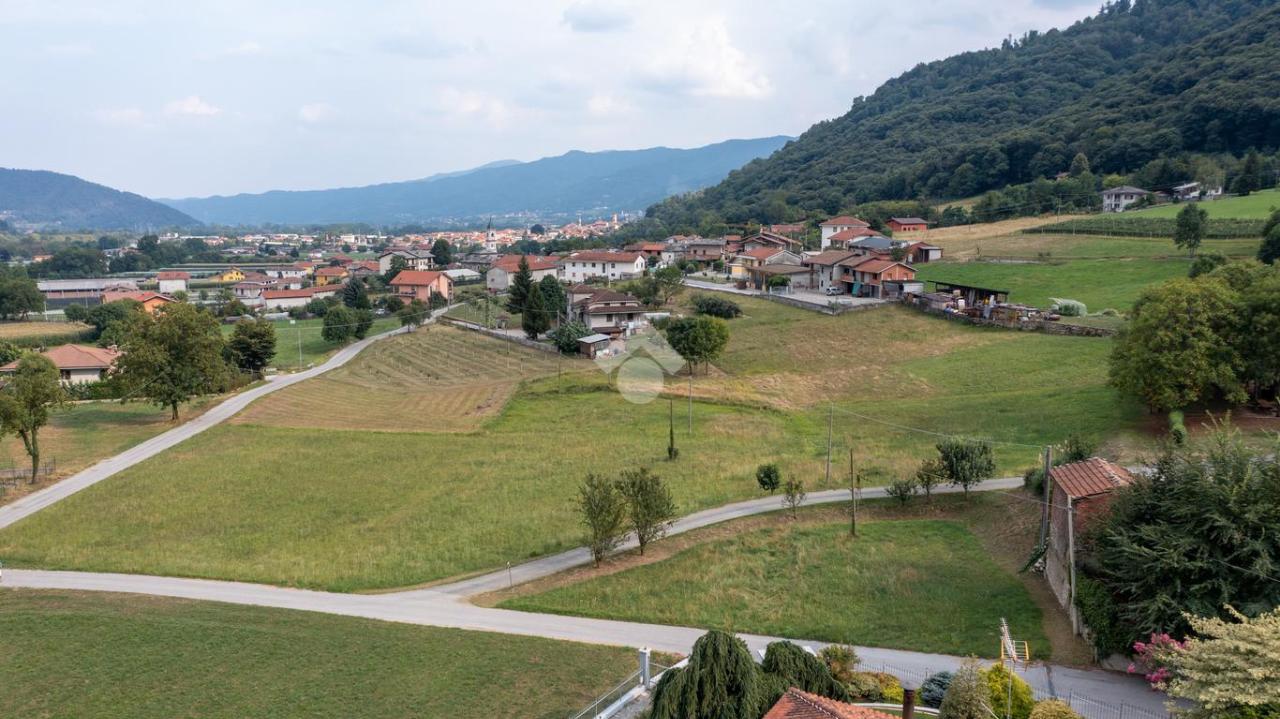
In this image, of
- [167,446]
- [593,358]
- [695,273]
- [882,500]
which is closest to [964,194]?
[695,273]

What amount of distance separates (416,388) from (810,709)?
1597 inches

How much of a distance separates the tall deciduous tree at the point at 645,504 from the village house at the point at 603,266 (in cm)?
6114

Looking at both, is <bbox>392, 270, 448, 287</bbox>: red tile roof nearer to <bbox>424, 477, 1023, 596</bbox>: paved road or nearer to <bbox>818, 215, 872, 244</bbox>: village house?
<bbox>818, 215, 872, 244</bbox>: village house

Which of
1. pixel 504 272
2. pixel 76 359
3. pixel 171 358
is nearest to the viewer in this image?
pixel 171 358

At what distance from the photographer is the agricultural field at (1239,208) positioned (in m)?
60.9

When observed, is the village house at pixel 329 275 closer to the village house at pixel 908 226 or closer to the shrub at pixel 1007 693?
the village house at pixel 908 226

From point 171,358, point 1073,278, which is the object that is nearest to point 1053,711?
point 171,358

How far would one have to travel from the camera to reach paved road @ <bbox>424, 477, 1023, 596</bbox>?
20812mm

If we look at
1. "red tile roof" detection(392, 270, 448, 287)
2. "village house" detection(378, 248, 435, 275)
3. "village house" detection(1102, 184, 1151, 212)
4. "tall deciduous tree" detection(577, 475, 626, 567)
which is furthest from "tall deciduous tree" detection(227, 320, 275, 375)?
"village house" detection(1102, 184, 1151, 212)

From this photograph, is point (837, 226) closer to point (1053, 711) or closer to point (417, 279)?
point (417, 279)

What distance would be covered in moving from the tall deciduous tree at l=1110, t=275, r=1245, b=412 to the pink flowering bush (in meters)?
15.3

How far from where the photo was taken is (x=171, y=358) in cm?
4044

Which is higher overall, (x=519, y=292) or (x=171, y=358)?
(x=519, y=292)

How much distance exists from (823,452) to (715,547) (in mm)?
10009
